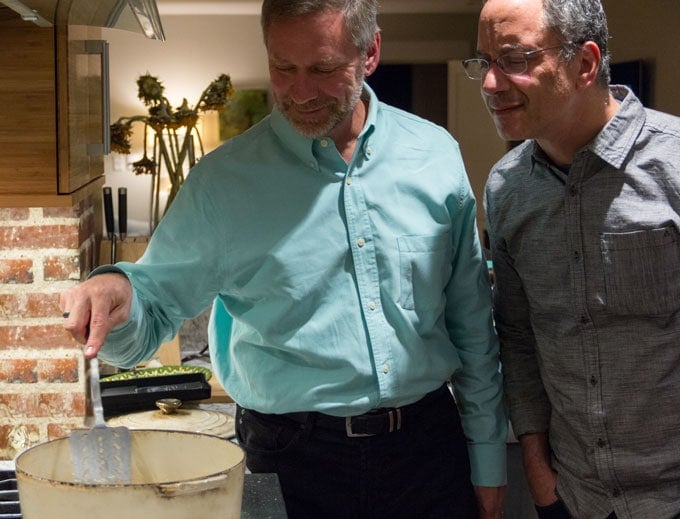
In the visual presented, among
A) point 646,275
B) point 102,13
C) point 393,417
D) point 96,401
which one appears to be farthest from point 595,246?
point 102,13

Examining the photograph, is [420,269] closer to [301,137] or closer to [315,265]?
[315,265]

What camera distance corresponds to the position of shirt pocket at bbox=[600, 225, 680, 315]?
1414mm

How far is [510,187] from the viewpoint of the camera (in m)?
1.59

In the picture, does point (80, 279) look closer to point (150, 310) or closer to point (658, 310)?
point (150, 310)

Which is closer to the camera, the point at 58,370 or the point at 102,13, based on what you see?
the point at 102,13

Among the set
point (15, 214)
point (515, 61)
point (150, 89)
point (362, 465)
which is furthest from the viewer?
point (150, 89)

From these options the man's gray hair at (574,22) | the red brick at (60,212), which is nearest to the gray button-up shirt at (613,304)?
the man's gray hair at (574,22)

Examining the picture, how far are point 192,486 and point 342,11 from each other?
0.81 metres

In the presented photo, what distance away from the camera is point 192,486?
87 cm

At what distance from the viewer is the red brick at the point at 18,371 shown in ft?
8.15

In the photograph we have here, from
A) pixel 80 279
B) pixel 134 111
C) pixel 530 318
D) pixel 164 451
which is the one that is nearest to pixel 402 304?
pixel 530 318

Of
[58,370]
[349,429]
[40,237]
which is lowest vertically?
[58,370]

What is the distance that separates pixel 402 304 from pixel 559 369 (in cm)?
26

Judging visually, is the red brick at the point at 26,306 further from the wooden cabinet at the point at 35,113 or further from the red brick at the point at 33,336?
the wooden cabinet at the point at 35,113
